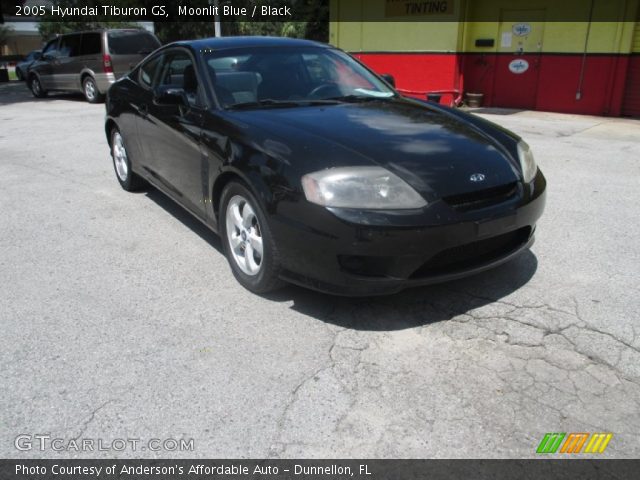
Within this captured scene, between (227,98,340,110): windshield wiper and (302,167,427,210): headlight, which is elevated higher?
(227,98,340,110): windshield wiper

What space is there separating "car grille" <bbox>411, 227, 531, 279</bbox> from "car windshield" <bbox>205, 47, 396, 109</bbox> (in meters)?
1.58

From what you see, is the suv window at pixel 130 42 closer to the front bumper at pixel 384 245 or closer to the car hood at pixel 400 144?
the car hood at pixel 400 144

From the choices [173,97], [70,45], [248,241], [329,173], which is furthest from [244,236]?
[70,45]

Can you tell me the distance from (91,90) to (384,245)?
13.7 meters

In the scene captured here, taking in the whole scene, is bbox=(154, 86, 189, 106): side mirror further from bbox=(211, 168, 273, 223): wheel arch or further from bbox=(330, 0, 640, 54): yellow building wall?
bbox=(330, 0, 640, 54): yellow building wall

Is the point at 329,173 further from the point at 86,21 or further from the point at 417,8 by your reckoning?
the point at 86,21

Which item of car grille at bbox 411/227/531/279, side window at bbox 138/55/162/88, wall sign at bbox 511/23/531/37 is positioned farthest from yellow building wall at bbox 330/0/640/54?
car grille at bbox 411/227/531/279

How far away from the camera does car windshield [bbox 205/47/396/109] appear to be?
3.92 m

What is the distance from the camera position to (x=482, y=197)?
3.08 metres

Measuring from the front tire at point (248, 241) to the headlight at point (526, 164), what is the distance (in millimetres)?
1598

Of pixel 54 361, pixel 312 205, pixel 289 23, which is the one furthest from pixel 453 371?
pixel 289 23

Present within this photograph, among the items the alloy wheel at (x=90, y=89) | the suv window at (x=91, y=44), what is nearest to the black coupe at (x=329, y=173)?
the suv window at (x=91, y=44)

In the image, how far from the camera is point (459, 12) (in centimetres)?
1237

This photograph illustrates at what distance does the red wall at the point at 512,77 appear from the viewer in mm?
11289
